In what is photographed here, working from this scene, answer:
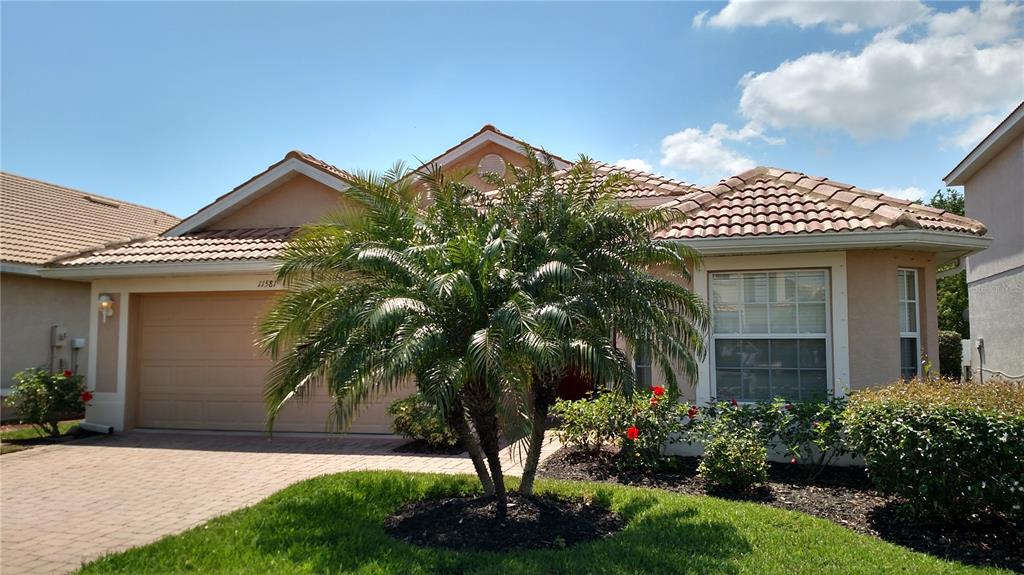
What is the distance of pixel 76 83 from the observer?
12.3 metres

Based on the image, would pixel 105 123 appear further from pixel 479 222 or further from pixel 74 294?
pixel 479 222

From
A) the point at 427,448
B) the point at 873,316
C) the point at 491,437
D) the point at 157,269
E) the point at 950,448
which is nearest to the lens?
the point at 950,448

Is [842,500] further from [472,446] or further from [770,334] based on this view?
[472,446]

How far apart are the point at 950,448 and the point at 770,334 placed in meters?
3.37

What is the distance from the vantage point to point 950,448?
5.66m

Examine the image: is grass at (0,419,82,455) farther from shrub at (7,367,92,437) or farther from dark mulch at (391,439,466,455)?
dark mulch at (391,439,466,455)

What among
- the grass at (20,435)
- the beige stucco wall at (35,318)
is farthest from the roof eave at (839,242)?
the beige stucco wall at (35,318)

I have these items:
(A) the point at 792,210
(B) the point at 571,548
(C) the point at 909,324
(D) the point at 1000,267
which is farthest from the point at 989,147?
(B) the point at 571,548

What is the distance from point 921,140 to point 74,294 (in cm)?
1909

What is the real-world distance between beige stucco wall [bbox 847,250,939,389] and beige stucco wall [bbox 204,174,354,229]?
957 cm

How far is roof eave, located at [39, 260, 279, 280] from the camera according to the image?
11.2 meters

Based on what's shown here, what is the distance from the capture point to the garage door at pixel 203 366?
11.9 m

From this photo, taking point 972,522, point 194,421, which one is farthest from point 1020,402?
point 194,421

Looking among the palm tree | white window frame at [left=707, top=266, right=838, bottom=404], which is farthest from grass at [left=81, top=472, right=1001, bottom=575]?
white window frame at [left=707, top=266, right=838, bottom=404]
